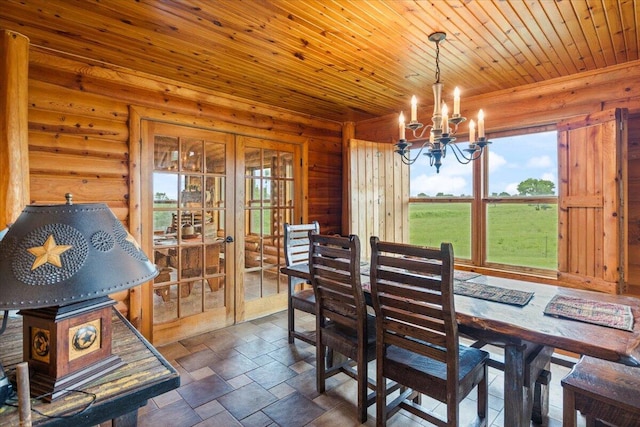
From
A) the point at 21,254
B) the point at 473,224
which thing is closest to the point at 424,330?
the point at 21,254

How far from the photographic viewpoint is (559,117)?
3025 mm

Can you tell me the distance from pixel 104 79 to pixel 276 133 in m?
1.74

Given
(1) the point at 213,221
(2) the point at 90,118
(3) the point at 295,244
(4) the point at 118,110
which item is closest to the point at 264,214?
(1) the point at 213,221

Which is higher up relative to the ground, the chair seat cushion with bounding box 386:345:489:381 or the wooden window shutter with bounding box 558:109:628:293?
the wooden window shutter with bounding box 558:109:628:293

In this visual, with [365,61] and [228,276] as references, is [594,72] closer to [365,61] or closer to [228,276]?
[365,61]

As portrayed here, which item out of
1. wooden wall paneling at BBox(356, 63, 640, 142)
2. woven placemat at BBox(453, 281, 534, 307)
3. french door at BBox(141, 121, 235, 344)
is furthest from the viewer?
french door at BBox(141, 121, 235, 344)

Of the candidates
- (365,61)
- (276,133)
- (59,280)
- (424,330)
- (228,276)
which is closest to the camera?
(59,280)

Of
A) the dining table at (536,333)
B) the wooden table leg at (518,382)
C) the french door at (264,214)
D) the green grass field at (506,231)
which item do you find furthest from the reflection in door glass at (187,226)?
the wooden table leg at (518,382)

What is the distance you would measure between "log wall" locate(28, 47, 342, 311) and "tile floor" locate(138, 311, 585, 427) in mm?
1025

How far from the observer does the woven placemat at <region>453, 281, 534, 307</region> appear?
1.86 metres

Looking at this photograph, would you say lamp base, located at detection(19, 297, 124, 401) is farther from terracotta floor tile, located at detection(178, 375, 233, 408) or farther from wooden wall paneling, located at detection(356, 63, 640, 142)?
wooden wall paneling, located at detection(356, 63, 640, 142)

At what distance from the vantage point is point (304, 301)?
2809mm

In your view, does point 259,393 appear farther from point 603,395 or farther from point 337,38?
point 337,38

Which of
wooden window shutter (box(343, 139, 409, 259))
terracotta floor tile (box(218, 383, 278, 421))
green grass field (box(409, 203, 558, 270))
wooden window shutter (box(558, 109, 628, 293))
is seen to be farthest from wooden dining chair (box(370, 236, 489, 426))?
wooden window shutter (box(343, 139, 409, 259))
